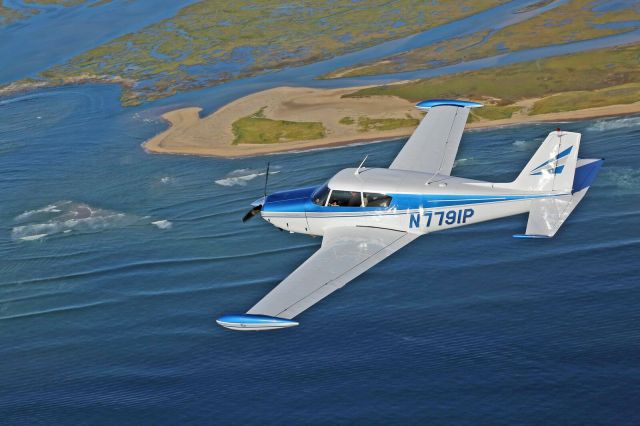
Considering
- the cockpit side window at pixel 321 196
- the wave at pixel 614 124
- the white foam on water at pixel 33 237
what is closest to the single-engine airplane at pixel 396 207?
the cockpit side window at pixel 321 196

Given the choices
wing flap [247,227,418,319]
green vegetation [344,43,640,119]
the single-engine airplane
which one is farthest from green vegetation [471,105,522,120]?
wing flap [247,227,418,319]

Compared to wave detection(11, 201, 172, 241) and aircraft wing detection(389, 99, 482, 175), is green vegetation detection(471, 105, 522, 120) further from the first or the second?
wave detection(11, 201, 172, 241)

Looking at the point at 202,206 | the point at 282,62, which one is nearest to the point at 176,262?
the point at 202,206

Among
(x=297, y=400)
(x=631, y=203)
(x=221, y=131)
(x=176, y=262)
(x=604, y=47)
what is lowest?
(x=297, y=400)

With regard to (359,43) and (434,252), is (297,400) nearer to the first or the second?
(434,252)

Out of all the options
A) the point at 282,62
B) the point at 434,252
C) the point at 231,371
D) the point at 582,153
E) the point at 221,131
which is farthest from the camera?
the point at 282,62

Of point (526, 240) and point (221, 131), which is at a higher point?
point (221, 131)

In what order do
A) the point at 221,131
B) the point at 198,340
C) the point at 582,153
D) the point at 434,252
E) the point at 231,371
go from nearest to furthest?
the point at 231,371, the point at 198,340, the point at 434,252, the point at 582,153, the point at 221,131

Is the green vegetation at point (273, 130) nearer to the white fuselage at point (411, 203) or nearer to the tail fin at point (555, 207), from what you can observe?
the white fuselage at point (411, 203)
